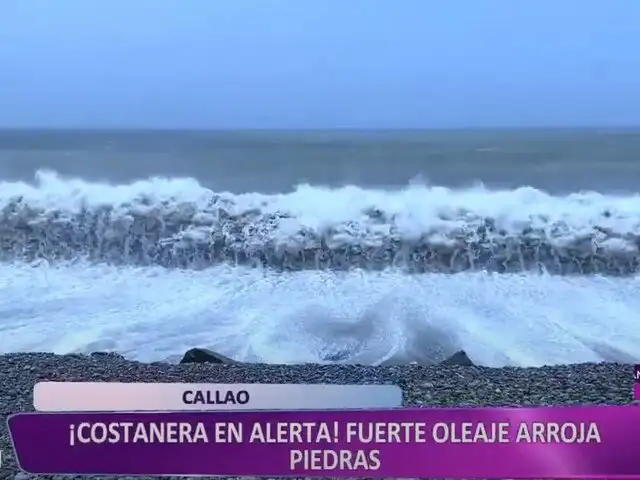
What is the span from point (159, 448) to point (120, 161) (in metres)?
1.00

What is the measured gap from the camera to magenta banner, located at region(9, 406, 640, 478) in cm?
135

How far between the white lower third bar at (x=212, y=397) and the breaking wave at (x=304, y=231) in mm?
621

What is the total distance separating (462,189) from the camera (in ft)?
7.76

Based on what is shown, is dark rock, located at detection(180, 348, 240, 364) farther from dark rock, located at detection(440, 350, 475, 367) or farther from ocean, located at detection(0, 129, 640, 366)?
dark rock, located at detection(440, 350, 475, 367)

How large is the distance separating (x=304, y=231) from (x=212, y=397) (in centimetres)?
79

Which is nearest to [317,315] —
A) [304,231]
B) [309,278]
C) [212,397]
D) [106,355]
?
[309,278]

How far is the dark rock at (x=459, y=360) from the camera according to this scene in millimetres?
1883

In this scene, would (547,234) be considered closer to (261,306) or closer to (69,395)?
(261,306)

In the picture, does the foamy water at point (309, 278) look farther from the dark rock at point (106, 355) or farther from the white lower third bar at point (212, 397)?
the white lower third bar at point (212, 397)

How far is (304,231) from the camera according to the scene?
7.00 feet

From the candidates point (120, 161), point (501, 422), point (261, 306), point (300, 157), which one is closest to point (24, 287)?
point (120, 161)

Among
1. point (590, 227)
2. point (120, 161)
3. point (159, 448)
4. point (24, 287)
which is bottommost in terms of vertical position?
point (159, 448)

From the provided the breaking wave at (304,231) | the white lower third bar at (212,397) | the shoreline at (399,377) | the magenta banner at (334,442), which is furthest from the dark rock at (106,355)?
the magenta banner at (334,442)

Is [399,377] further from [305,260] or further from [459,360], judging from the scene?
[305,260]
